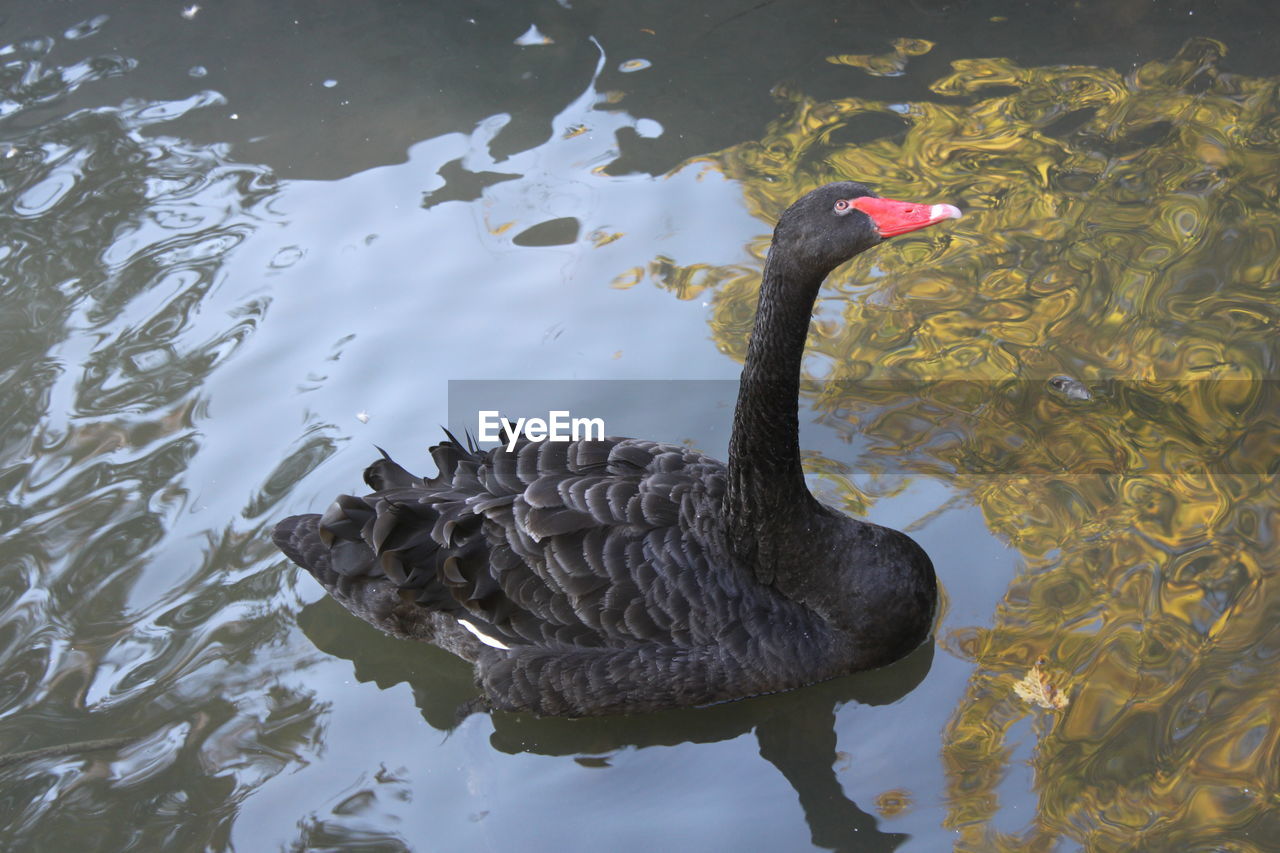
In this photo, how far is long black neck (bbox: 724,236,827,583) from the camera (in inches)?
152

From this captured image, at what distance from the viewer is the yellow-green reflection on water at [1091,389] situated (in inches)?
161

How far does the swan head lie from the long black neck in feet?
0.18

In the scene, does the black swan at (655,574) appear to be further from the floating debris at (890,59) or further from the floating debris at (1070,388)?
the floating debris at (890,59)

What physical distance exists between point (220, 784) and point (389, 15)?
5.24 meters

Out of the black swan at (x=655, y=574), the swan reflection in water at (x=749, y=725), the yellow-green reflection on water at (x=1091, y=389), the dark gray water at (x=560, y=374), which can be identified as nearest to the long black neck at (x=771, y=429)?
the black swan at (x=655, y=574)

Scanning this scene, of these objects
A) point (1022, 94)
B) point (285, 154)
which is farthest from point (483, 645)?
point (1022, 94)

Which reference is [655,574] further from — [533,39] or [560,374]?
[533,39]

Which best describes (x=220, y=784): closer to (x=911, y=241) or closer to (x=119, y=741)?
(x=119, y=741)

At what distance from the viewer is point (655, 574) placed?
13.9ft

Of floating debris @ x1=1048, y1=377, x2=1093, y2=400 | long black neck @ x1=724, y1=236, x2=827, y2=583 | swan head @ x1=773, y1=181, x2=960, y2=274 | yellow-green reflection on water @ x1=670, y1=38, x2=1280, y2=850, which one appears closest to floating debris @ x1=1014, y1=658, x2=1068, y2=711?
yellow-green reflection on water @ x1=670, y1=38, x2=1280, y2=850

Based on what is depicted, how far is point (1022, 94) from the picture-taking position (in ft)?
23.1

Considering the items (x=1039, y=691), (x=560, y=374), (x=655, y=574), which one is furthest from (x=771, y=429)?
(x=560, y=374)

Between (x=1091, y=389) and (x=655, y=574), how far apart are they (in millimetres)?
2384

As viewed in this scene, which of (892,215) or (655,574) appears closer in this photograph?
(892,215)
